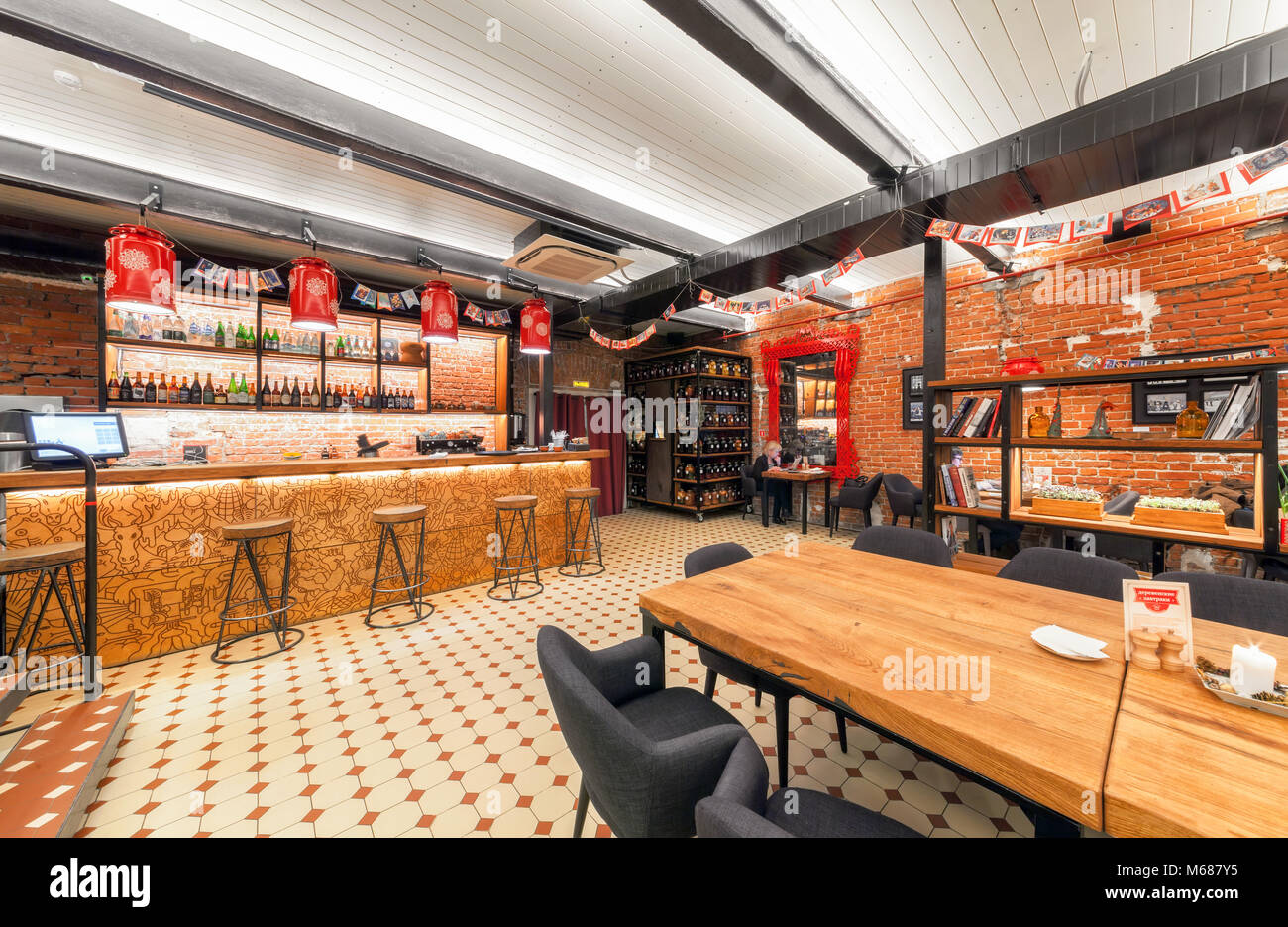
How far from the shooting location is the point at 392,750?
2232mm

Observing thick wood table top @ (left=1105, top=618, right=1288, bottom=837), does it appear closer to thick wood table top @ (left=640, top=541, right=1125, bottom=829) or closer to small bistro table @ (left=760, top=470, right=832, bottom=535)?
thick wood table top @ (left=640, top=541, right=1125, bottom=829)

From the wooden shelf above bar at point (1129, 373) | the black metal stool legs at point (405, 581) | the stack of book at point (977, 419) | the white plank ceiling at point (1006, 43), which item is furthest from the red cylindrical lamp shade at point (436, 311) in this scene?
the stack of book at point (977, 419)

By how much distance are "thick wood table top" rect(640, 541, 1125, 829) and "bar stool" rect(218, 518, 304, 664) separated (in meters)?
2.91

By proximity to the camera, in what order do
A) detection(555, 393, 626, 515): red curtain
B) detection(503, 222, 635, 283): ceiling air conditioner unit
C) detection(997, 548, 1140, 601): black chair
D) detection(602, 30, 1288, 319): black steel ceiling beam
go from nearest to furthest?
1. detection(997, 548, 1140, 601): black chair
2. detection(602, 30, 1288, 319): black steel ceiling beam
3. detection(503, 222, 635, 283): ceiling air conditioner unit
4. detection(555, 393, 626, 515): red curtain

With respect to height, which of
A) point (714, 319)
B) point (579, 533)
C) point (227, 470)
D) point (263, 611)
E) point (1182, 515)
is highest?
point (714, 319)

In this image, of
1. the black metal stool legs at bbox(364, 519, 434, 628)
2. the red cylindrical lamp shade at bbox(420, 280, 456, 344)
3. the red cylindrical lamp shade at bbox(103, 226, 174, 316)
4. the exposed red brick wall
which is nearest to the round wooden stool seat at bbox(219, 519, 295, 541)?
the black metal stool legs at bbox(364, 519, 434, 628)

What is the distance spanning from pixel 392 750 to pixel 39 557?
6.55 ft

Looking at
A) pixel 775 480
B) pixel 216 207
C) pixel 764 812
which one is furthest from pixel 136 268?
pixel 775 480

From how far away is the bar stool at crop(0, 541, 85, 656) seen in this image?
228 cm

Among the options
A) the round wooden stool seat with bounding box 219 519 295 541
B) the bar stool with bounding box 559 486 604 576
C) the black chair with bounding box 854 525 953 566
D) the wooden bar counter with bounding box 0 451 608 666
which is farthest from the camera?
the bar stool with bounding box 559 486 604 576

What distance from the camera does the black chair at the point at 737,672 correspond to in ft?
5.76

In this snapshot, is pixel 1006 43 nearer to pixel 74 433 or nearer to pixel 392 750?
pixel 392 750
